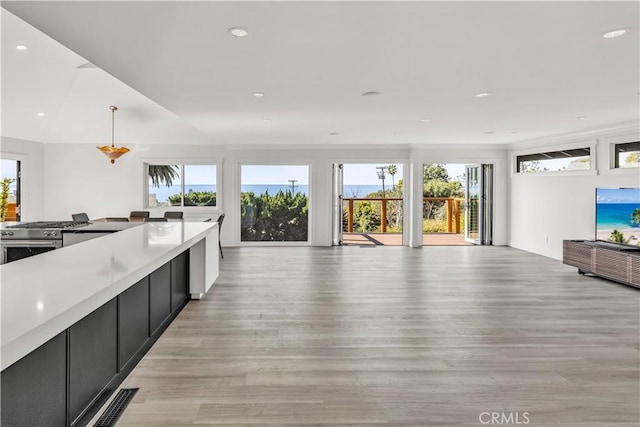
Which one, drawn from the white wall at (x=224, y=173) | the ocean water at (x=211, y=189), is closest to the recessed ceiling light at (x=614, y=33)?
the white wall at (x=224, y=173)

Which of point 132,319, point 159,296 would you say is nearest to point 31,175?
point 159,296

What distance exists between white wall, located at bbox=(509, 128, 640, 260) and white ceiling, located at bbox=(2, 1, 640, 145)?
600mm

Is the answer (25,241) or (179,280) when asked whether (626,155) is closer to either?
(179,280)

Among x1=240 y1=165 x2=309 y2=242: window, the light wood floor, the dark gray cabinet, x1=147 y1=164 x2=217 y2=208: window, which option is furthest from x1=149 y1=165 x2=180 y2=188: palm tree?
the dark gray cabinet

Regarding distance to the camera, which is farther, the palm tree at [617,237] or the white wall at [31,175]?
the white wall at [31,175]

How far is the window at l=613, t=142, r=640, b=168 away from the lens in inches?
228

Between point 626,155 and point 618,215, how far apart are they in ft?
3.31

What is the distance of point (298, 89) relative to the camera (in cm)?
400

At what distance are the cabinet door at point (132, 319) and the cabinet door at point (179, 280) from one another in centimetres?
84

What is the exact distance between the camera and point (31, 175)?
8.34 meters

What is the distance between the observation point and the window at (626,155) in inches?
228

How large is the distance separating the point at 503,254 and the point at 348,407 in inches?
260

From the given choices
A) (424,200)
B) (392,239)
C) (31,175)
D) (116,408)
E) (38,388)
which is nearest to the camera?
(38,388)

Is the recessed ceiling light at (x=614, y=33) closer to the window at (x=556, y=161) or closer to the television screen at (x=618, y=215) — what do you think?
the television screen at (x=618, y=215)
